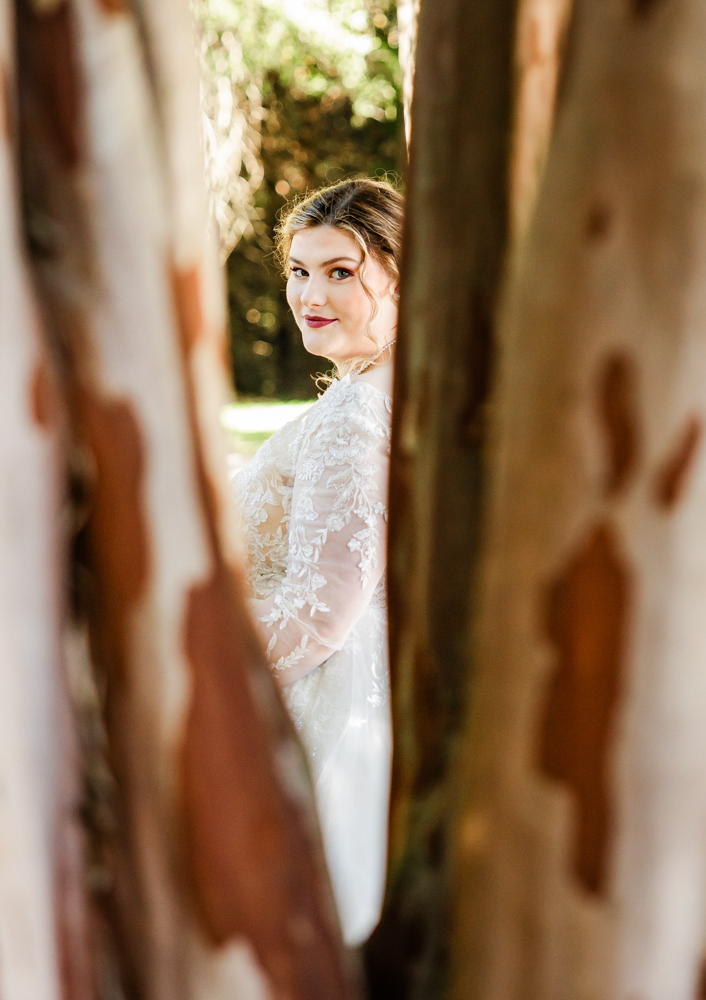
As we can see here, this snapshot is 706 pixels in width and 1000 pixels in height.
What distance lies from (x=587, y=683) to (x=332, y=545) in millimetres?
907

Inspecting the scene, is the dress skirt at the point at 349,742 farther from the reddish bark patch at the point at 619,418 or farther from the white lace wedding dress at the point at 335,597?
the reddish bark patch at the point at 619,418

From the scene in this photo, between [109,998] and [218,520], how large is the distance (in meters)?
0.22

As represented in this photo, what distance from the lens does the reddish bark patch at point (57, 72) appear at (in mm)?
363

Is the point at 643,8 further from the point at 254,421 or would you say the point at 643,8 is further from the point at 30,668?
the point at 254,421

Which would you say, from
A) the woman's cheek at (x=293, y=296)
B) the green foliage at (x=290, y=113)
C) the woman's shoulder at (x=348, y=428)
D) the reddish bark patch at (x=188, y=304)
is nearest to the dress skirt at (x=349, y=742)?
the woman's shoulder at (x=348, y=428)

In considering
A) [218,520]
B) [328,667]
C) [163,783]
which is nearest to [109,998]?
[163,783]

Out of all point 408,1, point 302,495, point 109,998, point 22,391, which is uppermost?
point 408,1

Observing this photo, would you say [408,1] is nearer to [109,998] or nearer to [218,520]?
[218,520]

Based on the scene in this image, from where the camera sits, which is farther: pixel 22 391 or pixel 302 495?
pixel 302 495

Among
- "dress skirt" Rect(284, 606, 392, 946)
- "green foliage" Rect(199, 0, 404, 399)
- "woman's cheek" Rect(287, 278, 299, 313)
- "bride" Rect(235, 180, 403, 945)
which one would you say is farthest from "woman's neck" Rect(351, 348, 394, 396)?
"green foliage" Rect(199, 0, 404, 399)

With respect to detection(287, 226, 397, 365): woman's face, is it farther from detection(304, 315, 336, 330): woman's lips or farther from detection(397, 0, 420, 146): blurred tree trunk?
detection(397, 0, 420, 146): blurred tree trunk

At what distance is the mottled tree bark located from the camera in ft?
1.30

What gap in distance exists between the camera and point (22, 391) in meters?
0.36

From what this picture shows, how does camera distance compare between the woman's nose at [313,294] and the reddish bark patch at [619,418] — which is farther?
the woman's nose at [313,294]
